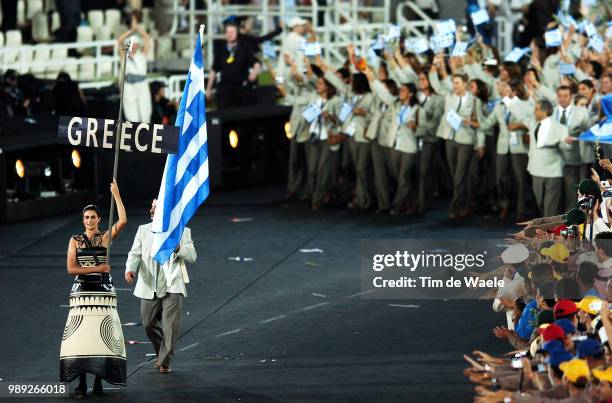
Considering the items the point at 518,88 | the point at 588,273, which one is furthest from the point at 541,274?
the point at 518,88

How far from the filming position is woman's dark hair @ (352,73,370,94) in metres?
24.2

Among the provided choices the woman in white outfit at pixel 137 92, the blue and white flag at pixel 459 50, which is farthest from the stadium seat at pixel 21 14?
the blue and white flag at pixel 459 50

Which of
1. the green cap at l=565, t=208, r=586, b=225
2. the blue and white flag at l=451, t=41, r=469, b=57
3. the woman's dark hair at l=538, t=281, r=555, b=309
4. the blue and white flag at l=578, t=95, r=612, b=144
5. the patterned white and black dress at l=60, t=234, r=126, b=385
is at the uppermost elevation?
the blue and white flag at l=451, t=41, r=469, b=57

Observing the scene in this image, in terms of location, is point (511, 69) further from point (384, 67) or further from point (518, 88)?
point (384, 67)

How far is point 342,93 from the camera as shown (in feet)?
81.9

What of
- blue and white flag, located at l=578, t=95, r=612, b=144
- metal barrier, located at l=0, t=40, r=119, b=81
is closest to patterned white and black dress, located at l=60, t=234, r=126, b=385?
blue and white flag, located at l=578, t=95, r=612, b=144

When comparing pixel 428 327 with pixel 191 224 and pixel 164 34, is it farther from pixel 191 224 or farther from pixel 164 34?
pixel 164 34

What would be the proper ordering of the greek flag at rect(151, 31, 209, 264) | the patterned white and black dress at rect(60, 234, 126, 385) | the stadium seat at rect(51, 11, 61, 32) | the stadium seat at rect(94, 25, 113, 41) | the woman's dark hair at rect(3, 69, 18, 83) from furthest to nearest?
the stadium seat at rect(94, 25, 113, 41) → the stadium seat at rect(51, 11, 61, 32) → the woman's dark hair at rect(3, 69, 18, 83) → the greek flag at rect(151, 31, 209, 264) → the patterned white and black dress at rect(60, 234, 126, 385)

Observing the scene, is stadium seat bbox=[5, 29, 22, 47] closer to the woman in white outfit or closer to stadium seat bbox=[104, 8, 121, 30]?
the woman in white outfit

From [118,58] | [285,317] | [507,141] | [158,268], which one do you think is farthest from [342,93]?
[158,268]

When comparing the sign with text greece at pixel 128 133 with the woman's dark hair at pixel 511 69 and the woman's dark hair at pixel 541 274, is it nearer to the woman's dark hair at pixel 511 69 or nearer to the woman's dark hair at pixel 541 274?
the woman's dark hair at pixel 541 274

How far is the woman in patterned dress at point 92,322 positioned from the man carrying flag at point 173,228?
0.51 meters

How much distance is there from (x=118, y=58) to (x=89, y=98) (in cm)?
332

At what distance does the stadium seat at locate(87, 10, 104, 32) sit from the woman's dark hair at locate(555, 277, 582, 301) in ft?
66.0
